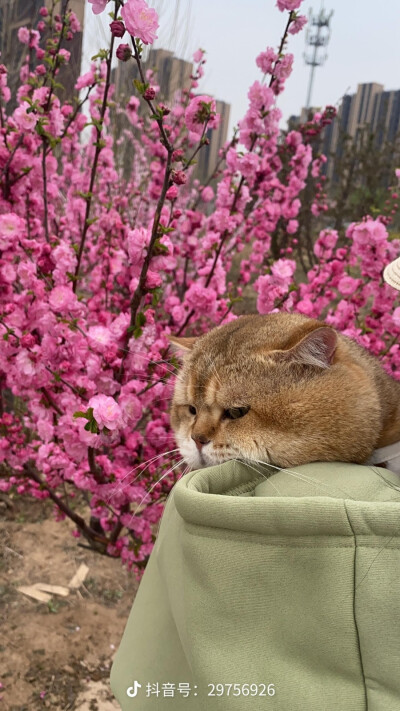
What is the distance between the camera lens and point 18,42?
3826 mm

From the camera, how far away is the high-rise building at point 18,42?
292cm

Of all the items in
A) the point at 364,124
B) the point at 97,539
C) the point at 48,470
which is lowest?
the point at 97,539

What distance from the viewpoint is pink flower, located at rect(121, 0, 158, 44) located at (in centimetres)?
129

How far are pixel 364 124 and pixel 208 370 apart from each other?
9.04 meters

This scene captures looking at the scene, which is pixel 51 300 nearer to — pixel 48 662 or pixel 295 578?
pixel 295 578

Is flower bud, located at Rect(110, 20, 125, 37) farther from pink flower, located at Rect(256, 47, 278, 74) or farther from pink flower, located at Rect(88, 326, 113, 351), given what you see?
pink flower, located at Rect(256, 47, 278, 74)

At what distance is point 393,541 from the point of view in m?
0.72

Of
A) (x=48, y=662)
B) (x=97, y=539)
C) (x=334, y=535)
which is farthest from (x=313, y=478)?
(x=48, y=662)

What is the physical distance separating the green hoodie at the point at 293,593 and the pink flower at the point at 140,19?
3.55 feet

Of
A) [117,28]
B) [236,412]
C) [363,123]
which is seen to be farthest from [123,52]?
[363,123]

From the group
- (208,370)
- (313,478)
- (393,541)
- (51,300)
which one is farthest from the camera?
(51,300)

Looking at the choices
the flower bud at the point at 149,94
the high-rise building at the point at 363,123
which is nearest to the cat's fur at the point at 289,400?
the flower bud at the point at 149,94

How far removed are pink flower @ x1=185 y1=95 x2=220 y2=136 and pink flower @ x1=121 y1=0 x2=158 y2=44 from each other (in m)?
0.46

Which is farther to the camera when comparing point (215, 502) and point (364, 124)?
point (364, 124)
